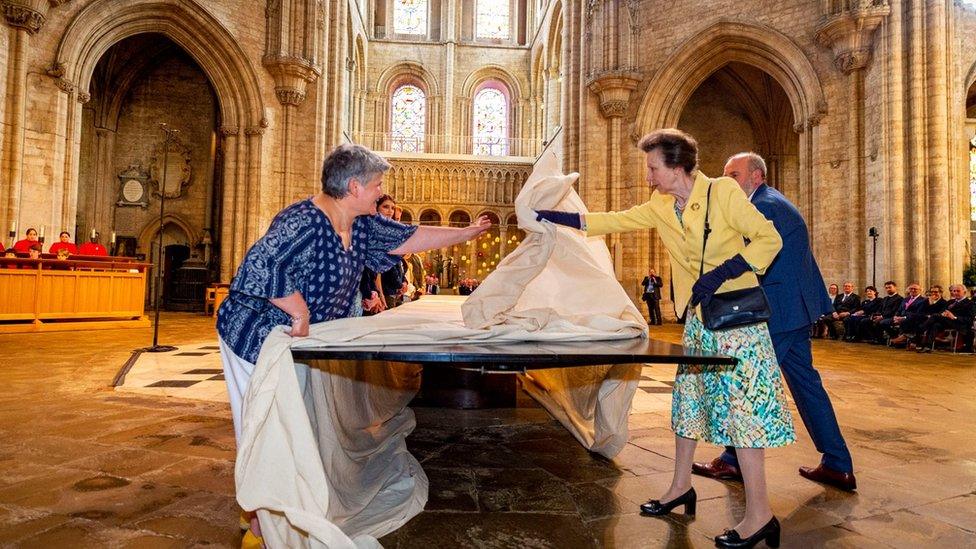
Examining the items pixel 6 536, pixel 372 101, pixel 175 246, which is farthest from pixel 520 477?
pixel 372 101

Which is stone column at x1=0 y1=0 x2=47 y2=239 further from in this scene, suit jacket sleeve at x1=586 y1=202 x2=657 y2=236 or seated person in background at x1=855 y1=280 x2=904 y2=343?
seated person in background at x1=855 y1=280 x2=904 y2=343

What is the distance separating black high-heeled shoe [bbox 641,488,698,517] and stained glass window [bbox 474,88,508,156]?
80.1ft

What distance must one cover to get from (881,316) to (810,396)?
30.4 ft

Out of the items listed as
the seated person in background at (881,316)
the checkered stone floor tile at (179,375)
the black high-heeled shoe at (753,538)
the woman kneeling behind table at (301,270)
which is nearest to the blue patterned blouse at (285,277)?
the woman kneeling behind table at (301,270)

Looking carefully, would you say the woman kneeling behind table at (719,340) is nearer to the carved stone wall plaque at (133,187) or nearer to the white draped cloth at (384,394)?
the white draped cloth at (384,394)

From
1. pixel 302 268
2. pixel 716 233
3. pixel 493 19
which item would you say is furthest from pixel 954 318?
pixel 493 19

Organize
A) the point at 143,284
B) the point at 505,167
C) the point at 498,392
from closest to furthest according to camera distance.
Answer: the point at 498,392
the point at 143,284
the point at 505,167

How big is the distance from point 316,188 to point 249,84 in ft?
9.63

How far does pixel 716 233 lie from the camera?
6.57 ft

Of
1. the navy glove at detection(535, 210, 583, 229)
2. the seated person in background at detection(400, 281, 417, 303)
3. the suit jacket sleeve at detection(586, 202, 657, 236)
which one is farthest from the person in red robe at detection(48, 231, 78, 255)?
the suit jacket sleeve at detection(586, 202, 657, 236)

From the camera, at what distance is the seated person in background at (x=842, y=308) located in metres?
10.8

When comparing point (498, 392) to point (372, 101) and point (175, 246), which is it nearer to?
point (175, 246)

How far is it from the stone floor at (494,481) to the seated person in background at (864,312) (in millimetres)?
7087

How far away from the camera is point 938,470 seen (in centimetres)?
274
